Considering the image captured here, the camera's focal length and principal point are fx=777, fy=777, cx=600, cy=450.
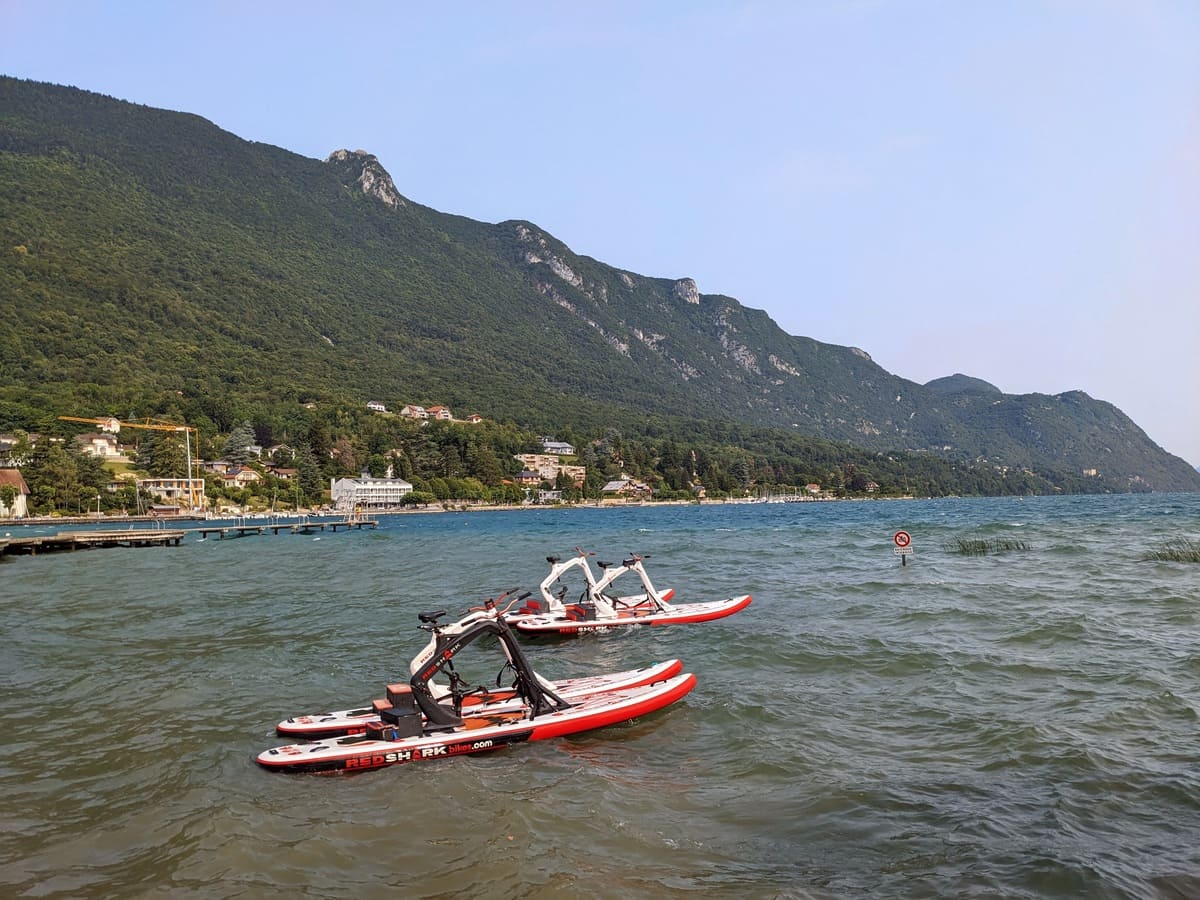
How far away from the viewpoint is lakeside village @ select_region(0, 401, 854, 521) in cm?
10456

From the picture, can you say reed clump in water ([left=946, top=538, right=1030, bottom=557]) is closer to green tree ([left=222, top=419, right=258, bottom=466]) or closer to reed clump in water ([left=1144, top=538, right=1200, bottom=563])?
reed clump in water ([left=1144, top=538, right=1200, bottom=563])

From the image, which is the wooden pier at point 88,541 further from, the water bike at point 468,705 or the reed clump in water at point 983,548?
the reed clump in water at point 983,548

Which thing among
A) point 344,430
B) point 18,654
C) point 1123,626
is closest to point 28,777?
point 18,654

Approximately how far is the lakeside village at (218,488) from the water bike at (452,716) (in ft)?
342

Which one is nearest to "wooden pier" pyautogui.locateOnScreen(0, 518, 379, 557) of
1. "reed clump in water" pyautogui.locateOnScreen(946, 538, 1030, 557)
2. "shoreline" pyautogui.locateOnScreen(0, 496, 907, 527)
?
"shoreline" pyautogui.locateOnScreen(0, 496, 907, 527)

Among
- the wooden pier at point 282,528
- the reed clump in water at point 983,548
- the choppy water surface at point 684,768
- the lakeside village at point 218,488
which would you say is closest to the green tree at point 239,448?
the lakeside village at point 218,488

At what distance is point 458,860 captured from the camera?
24.3 ft

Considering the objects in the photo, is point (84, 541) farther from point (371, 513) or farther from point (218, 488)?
point (371, 513)

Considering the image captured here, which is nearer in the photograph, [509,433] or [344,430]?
[344,430]

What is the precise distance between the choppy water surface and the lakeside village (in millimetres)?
98359

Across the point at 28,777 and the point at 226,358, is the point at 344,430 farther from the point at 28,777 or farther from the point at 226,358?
the point at 28,777

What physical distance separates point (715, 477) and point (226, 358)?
117848mm

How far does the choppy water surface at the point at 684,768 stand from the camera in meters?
7.16

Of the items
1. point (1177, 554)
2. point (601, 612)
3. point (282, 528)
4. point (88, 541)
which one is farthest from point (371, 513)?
point (1177, 554)
